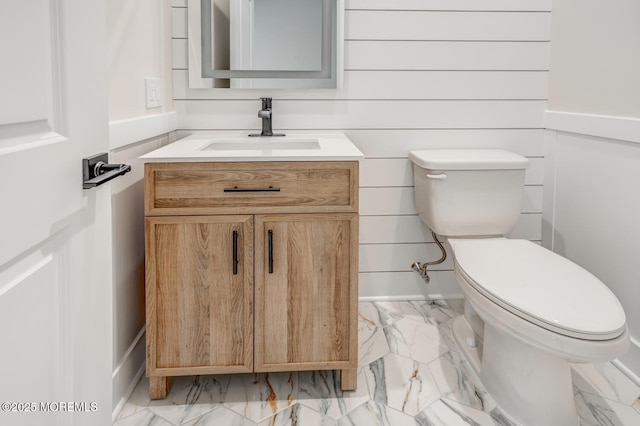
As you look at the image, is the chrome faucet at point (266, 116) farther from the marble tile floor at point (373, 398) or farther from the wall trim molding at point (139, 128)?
the marble tile floor at point (373, 398)

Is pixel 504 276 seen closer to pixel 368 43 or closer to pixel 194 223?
pixel 194 223

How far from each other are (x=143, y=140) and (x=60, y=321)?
1.12 m

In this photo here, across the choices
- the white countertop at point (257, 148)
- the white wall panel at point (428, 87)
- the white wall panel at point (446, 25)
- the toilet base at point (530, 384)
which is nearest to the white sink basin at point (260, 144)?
the white countertop at point (257, 148)

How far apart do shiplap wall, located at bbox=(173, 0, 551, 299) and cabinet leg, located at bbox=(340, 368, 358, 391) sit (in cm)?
80

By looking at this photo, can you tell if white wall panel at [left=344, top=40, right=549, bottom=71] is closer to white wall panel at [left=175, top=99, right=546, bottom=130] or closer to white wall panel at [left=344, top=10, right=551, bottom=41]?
white wall panel at [left=344, top=10, right=551, bottom=41]

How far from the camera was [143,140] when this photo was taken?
1.77 metres

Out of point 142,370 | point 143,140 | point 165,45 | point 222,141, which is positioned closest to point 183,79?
point 165,45

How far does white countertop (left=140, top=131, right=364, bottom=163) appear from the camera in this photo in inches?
60.8

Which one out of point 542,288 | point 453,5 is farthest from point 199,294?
point 453,5

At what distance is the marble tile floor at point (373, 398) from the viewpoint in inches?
60.6

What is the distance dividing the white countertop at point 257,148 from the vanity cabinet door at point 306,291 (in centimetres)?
19

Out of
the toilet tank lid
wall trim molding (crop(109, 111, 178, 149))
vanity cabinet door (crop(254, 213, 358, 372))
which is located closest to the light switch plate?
wall trim molding (crop(109, 111, 178, 149))

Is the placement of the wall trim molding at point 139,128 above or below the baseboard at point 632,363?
above

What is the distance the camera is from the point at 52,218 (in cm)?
71
